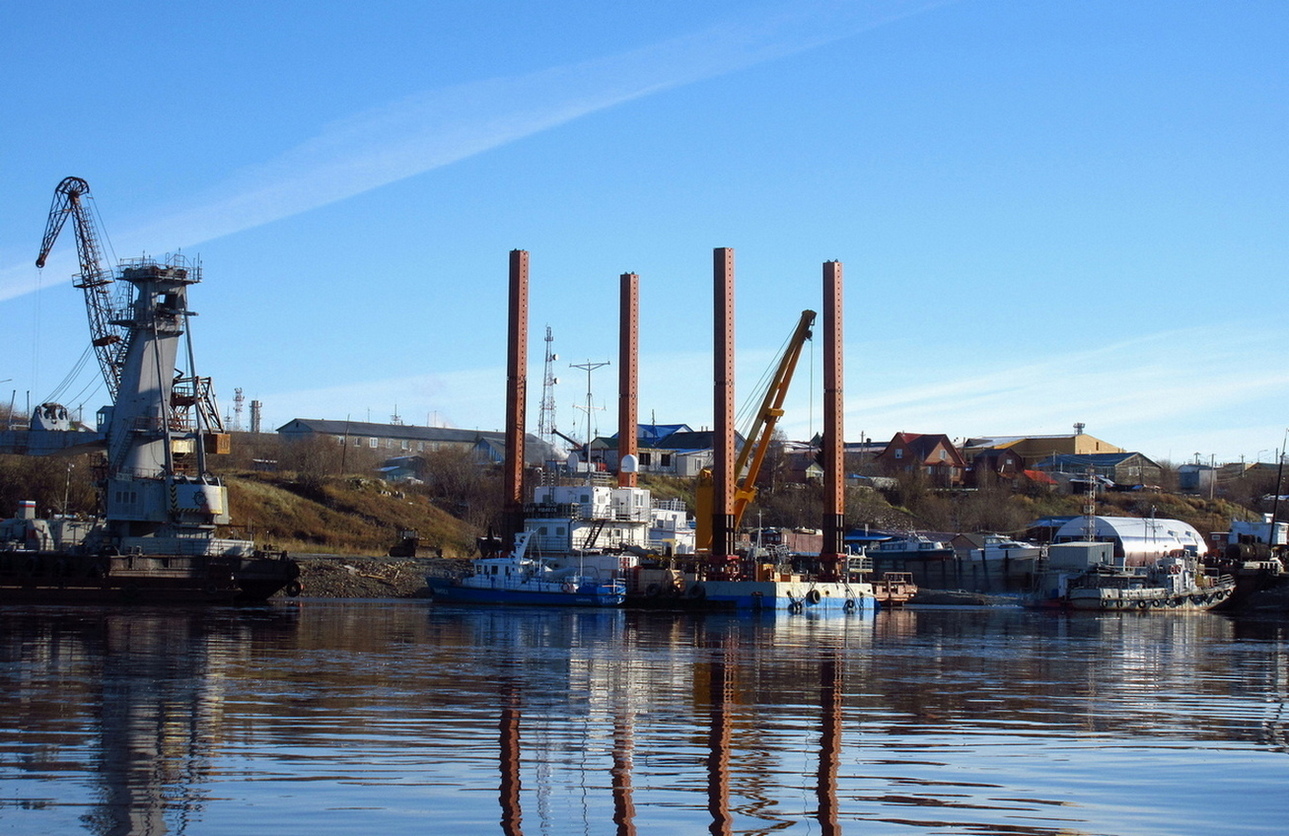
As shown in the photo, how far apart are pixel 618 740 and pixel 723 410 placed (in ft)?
157

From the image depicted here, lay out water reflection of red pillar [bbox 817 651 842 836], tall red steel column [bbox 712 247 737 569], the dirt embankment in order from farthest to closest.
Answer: the dirt embankment → tall red steel column [bbox 712 247 737 569] → water reflection of red pillar [bbox 817 651 842 836]

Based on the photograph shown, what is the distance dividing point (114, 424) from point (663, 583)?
2582cm

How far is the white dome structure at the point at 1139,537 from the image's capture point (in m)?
93.6

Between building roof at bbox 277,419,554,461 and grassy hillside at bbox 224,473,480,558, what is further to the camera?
building roof at bbox 277,419,554,461

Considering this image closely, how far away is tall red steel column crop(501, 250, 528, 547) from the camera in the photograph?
70938 mm

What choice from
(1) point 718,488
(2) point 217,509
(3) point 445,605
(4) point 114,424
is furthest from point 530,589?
(4) point 114,424

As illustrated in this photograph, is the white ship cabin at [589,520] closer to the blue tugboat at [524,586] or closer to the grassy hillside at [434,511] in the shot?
the blue tugboat at [524,586]

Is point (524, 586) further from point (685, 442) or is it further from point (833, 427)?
point (685, 442)

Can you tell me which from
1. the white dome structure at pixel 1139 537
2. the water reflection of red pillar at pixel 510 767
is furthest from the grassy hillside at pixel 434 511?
the water reflection of red pillar at pixel 510 767

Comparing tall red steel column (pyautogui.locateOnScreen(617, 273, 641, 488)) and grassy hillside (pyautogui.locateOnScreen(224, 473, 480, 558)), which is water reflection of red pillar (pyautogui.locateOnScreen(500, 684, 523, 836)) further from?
grassy hillside (pyautogui.locateOnScreen(224, 473, 480, 558))

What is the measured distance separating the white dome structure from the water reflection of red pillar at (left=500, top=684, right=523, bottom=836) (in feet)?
255

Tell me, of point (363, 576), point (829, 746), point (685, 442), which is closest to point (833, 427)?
point (363, 576)

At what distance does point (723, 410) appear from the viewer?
6456cm

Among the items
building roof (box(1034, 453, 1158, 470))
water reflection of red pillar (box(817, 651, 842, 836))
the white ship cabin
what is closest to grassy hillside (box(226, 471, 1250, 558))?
building roof (box(1034, 453, 1158, 470))
